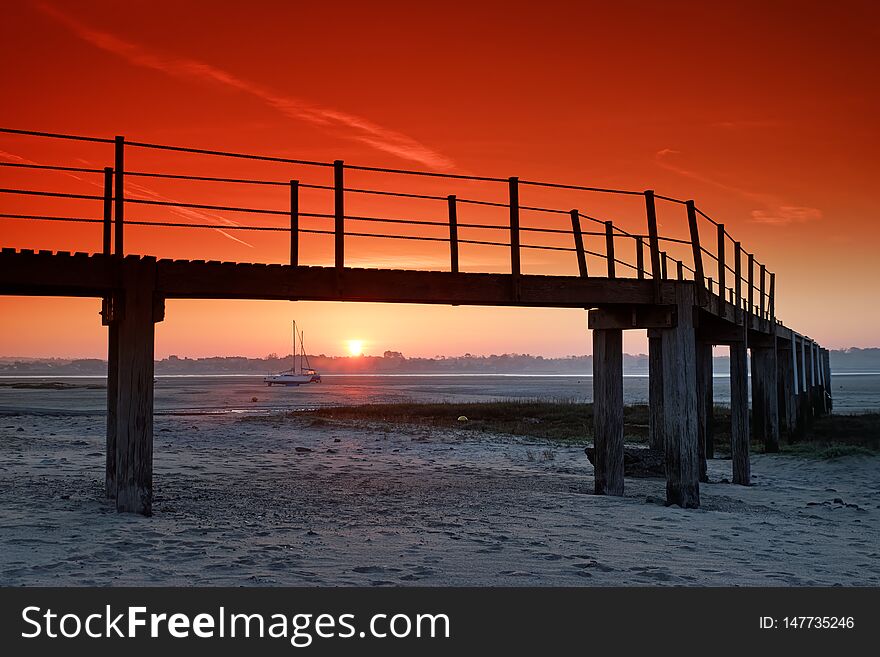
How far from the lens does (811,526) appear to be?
12445 mm

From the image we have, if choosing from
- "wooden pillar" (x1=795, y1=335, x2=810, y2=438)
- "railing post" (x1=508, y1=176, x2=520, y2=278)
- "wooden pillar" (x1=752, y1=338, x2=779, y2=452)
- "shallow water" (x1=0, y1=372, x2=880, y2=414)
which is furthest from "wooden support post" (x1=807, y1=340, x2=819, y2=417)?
"railing post" (x1=508, y1=176, x2=520, y2=278)

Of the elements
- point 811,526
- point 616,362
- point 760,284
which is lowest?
point 811,526

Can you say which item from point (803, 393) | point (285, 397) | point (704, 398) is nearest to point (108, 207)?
point (704, 398)

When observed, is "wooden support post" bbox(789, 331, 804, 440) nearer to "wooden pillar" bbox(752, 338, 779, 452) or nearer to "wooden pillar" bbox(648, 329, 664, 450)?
→ "wooden pillar" bbox(752, 338, 779, 452)

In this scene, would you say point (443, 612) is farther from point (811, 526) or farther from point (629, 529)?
point (811, 526)

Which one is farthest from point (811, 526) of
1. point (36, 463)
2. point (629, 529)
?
point (36, 463)

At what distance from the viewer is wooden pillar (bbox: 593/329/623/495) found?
14156mm

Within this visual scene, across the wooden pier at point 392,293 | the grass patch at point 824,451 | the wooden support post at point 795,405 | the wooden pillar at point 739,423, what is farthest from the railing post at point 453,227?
the wooden support post at point 795,405

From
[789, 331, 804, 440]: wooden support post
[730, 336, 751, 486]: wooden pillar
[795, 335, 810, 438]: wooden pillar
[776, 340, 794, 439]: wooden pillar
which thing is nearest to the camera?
[730, 336, 751, 486]: wooden pillar

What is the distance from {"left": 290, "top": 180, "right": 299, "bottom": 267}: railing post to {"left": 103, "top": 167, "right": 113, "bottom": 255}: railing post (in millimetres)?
2210

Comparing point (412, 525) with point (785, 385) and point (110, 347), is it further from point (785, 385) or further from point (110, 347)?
point (785, 385)

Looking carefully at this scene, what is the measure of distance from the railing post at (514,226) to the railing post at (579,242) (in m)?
1.31

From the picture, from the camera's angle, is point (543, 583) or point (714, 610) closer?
point (714, 610)

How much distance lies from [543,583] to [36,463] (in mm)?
11717
